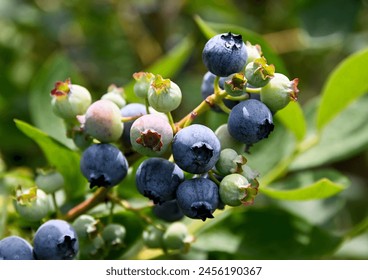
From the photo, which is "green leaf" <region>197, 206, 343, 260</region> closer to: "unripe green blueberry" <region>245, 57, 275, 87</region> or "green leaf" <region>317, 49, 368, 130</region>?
"green leaf" <region>317, 49, 368, 130</region>

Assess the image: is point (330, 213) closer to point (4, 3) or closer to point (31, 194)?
point (31, 194)

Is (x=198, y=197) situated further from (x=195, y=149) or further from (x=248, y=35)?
(x=248, y=35)

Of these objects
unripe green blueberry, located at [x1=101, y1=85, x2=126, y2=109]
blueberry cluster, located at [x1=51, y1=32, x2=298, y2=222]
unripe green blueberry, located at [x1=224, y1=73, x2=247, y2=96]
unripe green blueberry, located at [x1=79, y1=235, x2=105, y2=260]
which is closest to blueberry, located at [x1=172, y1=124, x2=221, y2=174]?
blueberry cluster, located at [x1=51, y1=32, x2=298, y2=222]

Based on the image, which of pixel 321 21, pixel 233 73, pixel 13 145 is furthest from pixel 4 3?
pixel 233 73

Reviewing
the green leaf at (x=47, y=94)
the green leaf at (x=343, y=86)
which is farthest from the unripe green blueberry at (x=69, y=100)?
the green leaf at (x=343, y=86)

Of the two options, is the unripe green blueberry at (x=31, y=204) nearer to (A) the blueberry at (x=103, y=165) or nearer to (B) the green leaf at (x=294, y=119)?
(A) the blueberry at (x=103, y=165)
